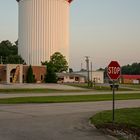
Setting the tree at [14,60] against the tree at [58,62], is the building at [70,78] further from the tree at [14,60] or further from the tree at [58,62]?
the tree at [14,60]

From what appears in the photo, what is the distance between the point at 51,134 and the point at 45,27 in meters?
145

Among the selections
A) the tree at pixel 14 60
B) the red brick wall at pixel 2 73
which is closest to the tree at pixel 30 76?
the red brick wall at pixel 2 73

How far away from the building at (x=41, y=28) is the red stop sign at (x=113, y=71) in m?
140

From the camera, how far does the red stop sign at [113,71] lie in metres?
18.2

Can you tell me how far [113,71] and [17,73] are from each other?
319 ft

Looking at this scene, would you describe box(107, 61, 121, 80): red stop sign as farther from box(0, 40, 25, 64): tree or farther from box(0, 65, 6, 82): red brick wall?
box(0, 40, 25, 64): tree

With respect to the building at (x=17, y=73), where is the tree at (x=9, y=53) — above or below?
above

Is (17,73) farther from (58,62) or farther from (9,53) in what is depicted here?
(9,53)

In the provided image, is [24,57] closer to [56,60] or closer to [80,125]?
[56,60]

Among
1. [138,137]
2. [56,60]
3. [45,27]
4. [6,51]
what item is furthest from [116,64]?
[6,51]

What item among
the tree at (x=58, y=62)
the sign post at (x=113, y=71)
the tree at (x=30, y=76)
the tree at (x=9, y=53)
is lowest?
the sign post at (x=113, y=71)

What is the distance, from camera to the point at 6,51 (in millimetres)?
175125

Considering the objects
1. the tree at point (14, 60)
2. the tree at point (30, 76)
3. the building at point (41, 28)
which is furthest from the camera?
the building at point (41, 28)

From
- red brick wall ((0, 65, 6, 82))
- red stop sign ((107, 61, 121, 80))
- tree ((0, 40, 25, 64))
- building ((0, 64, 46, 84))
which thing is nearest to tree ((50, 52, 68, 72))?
tree ((0, 40, 25, 64))
